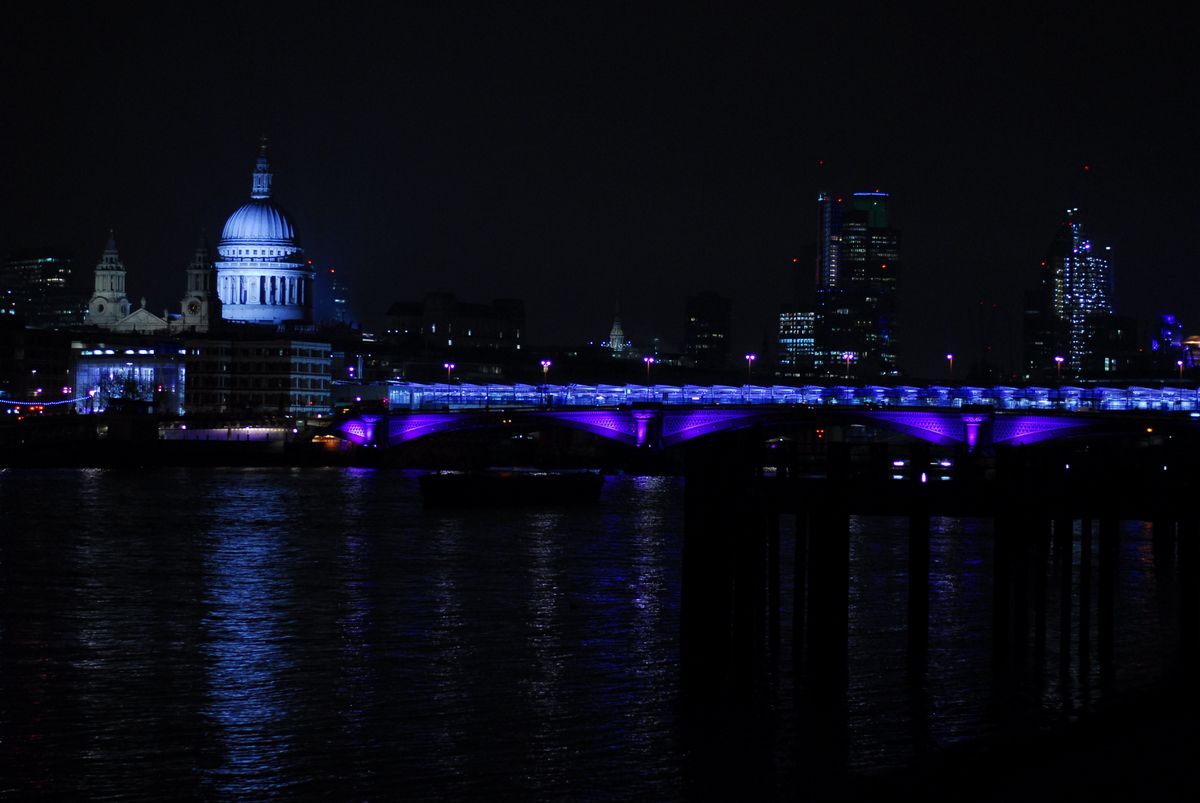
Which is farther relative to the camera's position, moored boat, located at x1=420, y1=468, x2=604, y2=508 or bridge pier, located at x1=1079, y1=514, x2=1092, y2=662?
moored boat, located at x1=420, y1=468, x2=604, y2=508

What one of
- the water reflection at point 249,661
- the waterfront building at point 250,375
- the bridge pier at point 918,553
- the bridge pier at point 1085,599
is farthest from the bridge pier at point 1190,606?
the waterfront building at point 250,375

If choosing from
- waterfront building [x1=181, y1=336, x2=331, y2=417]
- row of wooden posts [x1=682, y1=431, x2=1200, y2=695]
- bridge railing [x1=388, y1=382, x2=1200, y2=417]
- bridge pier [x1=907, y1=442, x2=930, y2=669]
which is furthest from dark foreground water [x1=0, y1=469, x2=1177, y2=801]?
waterfront building [x1=181, y1=336, x2=331, y2=417]

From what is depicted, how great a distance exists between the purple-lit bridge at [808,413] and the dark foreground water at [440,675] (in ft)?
132

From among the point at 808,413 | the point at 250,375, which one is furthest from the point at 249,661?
the point at 250,375

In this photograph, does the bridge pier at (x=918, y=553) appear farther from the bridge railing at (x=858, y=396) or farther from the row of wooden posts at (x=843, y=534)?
the bridge railing at (x=858, y=396)

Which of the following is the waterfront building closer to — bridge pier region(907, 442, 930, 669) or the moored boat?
the moored boat

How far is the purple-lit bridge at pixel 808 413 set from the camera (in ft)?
355

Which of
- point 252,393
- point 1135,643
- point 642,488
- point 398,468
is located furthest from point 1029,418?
point 252,393

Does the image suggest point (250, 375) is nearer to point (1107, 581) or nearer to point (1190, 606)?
point (1107, 581)

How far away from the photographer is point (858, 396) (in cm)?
13412

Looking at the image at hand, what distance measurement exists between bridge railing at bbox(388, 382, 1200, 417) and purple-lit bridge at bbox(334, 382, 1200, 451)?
145 mm

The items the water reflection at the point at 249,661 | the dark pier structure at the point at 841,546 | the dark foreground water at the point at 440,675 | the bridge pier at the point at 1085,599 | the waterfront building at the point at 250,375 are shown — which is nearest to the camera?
the dark foreground water at the point at 440,675

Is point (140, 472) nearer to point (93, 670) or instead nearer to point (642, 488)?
point (642, 488)

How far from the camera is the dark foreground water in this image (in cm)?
2552
